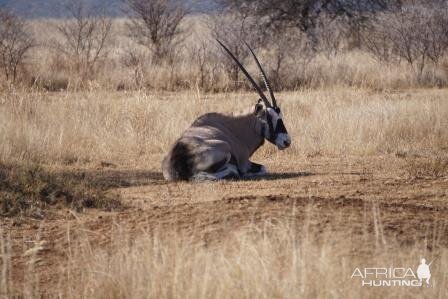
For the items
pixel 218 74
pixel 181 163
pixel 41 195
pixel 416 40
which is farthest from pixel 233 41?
pixel 41 195

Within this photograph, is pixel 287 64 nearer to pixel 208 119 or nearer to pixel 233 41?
pixel 233 41

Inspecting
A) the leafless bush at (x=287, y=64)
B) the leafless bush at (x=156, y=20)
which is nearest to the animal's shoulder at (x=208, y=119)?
the leafless bush at (x=287, y=64)

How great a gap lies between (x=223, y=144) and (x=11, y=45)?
35.0 feet

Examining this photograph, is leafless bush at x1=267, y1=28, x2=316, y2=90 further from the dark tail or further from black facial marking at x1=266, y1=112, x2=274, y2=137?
the dark tail

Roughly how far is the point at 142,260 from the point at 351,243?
1.22 metres

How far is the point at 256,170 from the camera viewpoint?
9.15 meters

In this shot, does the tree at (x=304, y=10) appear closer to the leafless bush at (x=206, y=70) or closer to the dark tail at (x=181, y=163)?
the leafless bush at (x=206, y=70)

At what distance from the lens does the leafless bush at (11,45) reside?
1680 cm

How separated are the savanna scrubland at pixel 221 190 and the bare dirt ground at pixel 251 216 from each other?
19mm

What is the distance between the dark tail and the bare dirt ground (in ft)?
0.81

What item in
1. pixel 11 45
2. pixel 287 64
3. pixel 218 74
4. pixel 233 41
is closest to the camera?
pixel 11 45

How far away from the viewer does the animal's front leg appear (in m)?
9.12

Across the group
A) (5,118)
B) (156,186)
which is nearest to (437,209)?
(156,186)

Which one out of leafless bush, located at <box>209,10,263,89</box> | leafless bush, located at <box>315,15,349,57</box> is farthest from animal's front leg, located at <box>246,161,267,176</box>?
leafless bush, located at <box>315,15,349,57</box>
